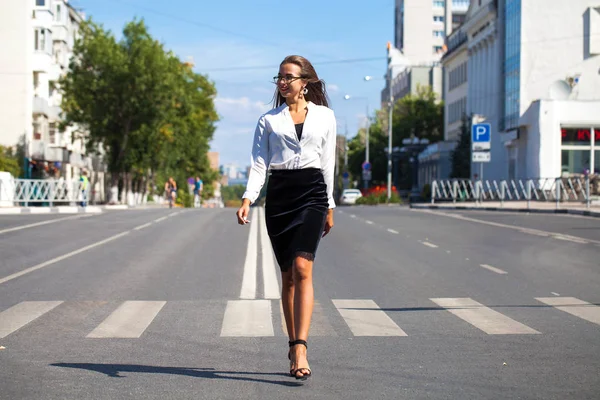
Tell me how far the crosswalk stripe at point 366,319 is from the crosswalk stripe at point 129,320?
1.73 m

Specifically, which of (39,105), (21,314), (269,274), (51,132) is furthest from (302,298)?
(51,132)

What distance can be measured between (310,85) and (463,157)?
6511 cm

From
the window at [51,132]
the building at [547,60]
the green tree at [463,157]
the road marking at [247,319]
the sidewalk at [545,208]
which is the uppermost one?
the building at [547,60]

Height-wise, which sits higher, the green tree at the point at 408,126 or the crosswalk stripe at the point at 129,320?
the green tree at the point at 408,126

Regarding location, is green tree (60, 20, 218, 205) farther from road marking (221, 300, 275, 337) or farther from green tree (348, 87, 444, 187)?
road marking (221, 300, 275, 337)

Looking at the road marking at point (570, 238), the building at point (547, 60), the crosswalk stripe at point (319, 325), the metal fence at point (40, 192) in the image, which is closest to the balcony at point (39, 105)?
the metal fence at point (40, 192)

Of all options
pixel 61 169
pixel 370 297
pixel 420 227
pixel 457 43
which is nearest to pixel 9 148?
pixel 61 169

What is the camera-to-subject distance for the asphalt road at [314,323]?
244 inches

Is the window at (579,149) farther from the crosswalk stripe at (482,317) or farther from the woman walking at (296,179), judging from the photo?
the woman walking at (296,179)

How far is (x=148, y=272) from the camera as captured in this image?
46.2 feet

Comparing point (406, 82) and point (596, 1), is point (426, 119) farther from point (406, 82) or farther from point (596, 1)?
point (596, 1)

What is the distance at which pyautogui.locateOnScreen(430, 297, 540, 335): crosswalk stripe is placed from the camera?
28.1 ft

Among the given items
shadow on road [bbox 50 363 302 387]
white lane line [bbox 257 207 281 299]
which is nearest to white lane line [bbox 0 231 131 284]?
white lane line [bbox 257 207 281 299]

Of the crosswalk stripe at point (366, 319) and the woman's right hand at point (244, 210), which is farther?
the crosswalk stripe at point (366, 319)
